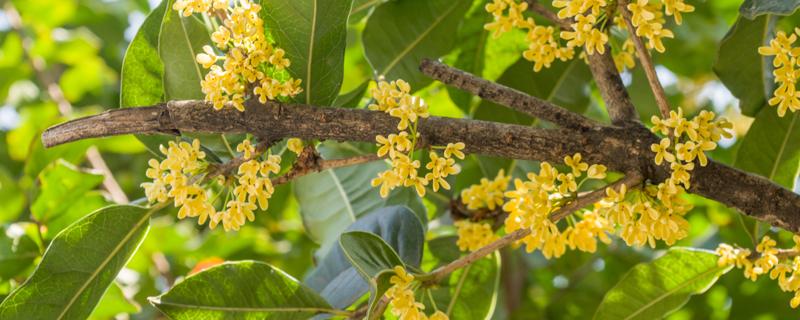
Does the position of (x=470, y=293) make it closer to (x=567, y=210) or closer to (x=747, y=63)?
(x=567, y=210)

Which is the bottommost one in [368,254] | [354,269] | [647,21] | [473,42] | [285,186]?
[285,186]

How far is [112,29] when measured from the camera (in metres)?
3.35

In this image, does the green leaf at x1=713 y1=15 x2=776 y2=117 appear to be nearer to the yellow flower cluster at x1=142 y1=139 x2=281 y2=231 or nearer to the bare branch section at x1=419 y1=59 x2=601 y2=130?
the bare branch section at x1=419 y1=59 x2=601 y2=130

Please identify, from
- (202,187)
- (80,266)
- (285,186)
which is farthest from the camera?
(285,186)

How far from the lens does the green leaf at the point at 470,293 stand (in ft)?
4.76

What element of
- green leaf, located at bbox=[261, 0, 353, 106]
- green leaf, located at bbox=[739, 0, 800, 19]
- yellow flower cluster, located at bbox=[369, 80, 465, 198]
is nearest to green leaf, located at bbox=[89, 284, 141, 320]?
green leaf, located at bbox=[261, 0, 353, 106]

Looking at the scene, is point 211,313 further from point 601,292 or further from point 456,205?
point 601,292

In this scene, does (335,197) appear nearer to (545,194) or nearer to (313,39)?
(313,39)

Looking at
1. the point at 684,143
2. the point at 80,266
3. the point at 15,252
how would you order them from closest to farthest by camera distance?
the point at 684,143 → the point at 80,266 → the point at 15,252

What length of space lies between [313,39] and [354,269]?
0.39 meters

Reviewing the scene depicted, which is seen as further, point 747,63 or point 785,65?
point 747,63

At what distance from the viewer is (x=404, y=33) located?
1585mm

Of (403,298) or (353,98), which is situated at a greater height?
(353,98)

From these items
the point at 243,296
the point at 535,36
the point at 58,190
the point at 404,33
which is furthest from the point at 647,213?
the point at 58,190
